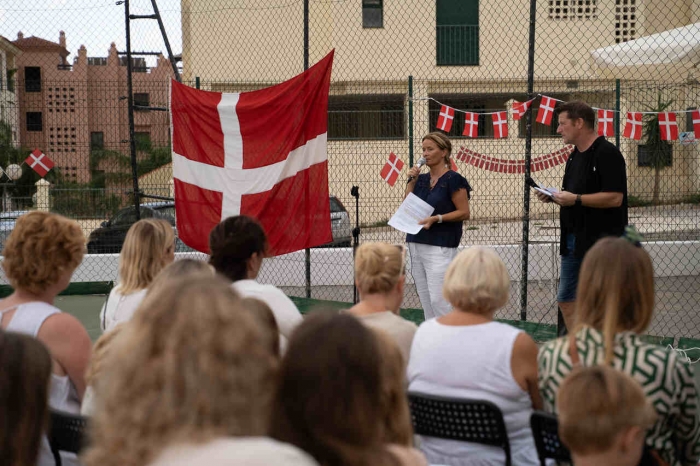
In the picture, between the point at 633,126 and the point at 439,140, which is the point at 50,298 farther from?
the point at 633,126

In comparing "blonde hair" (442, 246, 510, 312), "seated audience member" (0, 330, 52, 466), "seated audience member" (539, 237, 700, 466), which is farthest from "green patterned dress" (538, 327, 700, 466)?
"seated audience member" (0, 330, 52, 466)

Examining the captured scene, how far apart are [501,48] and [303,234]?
1672cm

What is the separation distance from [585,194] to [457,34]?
20.1m

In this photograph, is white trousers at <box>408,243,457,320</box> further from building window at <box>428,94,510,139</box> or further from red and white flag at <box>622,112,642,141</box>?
red and white flag at <box>622,112,642,141</box>

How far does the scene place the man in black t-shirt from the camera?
5.33m

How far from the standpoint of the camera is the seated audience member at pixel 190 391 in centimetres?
130

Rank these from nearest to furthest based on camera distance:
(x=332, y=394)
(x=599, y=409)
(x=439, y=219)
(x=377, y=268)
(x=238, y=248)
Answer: (x=332, y=394), (x=599, y=409), (x=377, y=268), (x=238, y=248), (x=439, y=219)

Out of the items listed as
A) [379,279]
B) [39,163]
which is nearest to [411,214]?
[379,279]

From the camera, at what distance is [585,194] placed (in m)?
5.43

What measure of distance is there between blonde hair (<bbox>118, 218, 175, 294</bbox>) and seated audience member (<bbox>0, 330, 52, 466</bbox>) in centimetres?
182

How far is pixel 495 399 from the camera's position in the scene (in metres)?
2.77

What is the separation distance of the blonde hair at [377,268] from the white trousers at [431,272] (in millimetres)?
2671

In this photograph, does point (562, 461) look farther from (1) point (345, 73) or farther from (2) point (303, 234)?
(1) point (345, 73)

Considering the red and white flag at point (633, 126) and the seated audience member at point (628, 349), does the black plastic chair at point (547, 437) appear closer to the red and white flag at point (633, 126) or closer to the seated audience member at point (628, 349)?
the seated audience member at point (628, 349)
